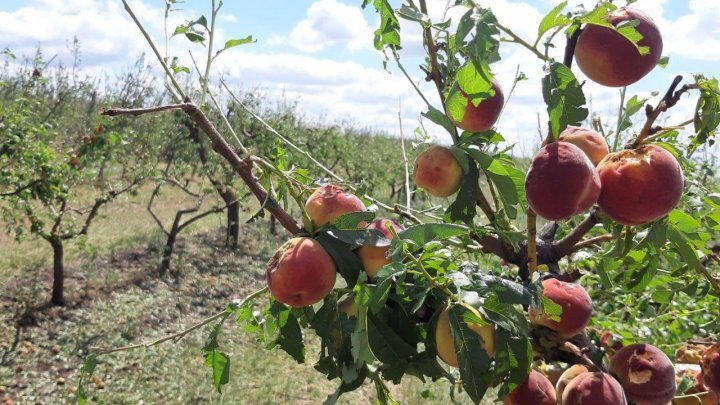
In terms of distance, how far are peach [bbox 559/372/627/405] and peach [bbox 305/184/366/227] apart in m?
0.43

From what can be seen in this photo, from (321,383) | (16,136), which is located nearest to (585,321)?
(321,383)

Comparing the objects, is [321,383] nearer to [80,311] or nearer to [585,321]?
[80,311]

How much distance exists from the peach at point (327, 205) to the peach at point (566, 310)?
0.32m

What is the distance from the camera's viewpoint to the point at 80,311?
226 inches

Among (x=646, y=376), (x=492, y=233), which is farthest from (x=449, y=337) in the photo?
(x=646, y=376)

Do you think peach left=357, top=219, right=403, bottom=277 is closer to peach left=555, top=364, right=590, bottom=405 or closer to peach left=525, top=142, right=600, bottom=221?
peach left=525, top=142, right=600, bottom=221

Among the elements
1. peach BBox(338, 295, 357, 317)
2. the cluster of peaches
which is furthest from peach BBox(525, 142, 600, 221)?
peach BBox(338, 295, 357, 317)

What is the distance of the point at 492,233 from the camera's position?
101 cm

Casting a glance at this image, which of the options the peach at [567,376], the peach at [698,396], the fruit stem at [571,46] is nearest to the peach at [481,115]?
the fruit stem at [571,46]

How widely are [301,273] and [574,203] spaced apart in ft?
1.21

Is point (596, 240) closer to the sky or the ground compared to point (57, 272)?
closer to the sky

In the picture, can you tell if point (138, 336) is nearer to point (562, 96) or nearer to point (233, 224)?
point (233, 224)

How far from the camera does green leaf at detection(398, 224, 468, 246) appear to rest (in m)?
0.76

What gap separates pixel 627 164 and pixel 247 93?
10.8 m
